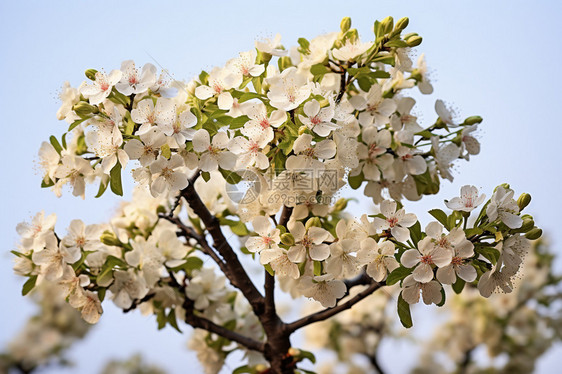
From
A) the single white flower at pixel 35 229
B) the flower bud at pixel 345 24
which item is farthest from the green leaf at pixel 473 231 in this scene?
the single white flower at pixel 35 229

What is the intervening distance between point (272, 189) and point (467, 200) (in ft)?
1.45

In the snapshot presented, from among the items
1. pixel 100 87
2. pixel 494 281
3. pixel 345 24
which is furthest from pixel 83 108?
pixel 494 281

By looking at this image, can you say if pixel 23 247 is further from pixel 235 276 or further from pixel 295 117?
pixel 295 117

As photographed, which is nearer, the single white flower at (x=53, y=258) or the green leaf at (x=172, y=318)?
the single white flower at (x=53, y=258)

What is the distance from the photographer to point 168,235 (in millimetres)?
1683

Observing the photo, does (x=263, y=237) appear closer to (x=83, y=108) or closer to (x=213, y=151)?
(x=213, y=151)

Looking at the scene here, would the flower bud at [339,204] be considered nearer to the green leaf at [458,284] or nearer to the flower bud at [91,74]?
the green leaf at [458,284]

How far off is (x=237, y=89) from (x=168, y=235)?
499mm

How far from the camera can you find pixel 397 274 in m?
1.28

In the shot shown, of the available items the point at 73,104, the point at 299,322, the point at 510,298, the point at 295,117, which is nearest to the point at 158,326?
the point at 299,322

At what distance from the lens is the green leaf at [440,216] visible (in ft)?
4.29

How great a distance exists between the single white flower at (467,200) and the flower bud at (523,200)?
0.32 feet


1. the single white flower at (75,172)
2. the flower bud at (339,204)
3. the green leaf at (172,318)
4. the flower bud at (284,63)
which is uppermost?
the flower bud at (284,63)

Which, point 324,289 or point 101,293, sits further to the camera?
point 101,293
